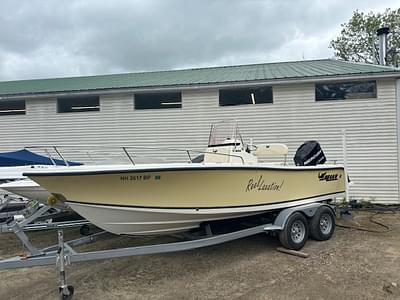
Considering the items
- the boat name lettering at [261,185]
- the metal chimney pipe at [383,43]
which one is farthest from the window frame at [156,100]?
the metal chimney pipe at [383,43]

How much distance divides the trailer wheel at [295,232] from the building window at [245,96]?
4.69 meters

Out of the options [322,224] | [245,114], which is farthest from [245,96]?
[322,224]

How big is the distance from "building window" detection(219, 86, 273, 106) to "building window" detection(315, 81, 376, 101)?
127 cm

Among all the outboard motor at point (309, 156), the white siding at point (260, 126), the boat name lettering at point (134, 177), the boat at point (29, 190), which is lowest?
the boat at point (29, 190)

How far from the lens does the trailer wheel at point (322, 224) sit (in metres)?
5.71

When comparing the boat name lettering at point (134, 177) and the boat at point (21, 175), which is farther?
the boat at point (21, 175)

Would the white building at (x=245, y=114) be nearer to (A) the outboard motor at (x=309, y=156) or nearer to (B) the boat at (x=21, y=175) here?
(A) the outboard motor at (x=309, y=156)

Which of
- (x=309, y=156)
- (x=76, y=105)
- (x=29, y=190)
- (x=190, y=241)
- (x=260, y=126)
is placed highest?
(x=76, y=105)

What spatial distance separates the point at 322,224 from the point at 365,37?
70.5ft

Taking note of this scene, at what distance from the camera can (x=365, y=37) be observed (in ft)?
77.3

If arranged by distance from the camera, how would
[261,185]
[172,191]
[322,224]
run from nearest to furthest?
[172,191], [261,185], [322,224]

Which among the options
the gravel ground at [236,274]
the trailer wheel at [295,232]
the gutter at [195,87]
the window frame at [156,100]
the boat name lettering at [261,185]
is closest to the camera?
the gravel ground at [236,274]

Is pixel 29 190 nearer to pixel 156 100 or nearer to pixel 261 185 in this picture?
pixel 261 185

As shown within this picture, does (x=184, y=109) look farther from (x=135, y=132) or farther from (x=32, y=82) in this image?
(x=32, y=82)
